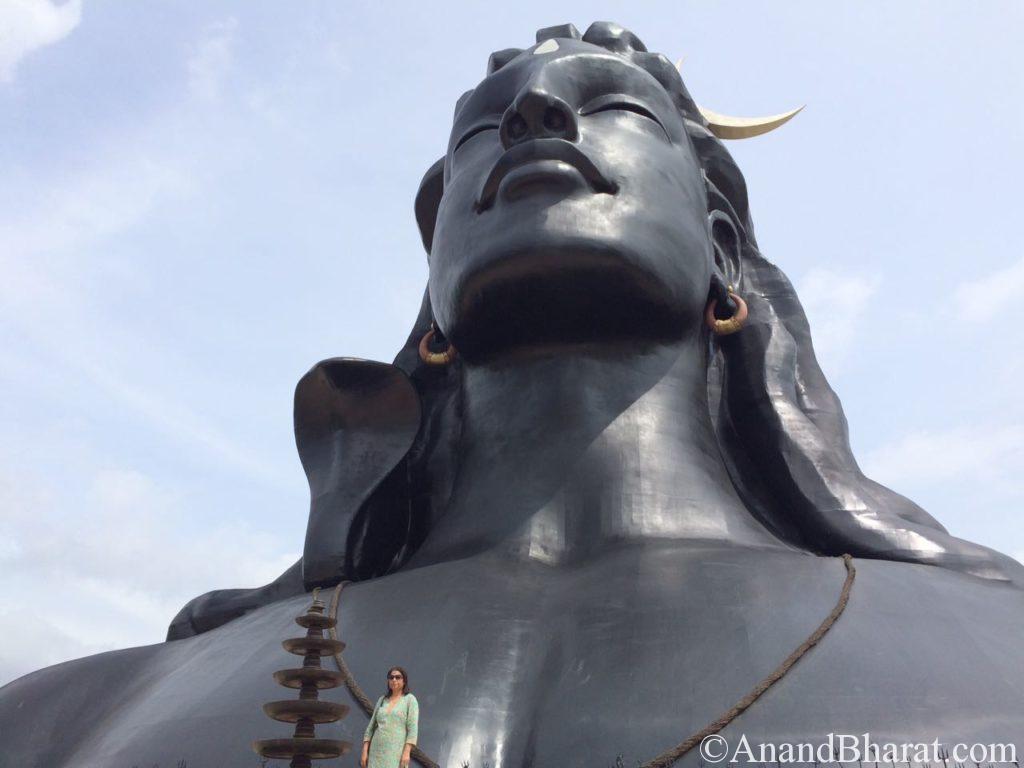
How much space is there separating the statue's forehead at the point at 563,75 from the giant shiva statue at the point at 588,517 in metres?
0.02

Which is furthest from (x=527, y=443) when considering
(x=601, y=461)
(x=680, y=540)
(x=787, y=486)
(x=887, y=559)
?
(x=887, y=559)

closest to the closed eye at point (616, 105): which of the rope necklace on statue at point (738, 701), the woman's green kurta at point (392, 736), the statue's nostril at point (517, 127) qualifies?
the statue's nostril at point (517, 127)

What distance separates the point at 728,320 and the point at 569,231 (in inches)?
52.5

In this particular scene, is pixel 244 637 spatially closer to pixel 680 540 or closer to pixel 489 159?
pixel 680 540

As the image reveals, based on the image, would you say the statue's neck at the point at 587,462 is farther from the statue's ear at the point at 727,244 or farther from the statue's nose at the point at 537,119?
the statue's nose at the point at 537,119

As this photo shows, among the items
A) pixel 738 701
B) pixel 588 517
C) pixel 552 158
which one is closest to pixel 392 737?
pixel 738 701

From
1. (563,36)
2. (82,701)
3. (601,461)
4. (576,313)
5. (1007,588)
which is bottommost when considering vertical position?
(82,701)

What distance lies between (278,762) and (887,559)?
9.98ft

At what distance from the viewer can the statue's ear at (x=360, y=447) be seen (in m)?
6.74

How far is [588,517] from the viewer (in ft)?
19.6

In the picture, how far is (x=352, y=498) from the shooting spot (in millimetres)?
6754

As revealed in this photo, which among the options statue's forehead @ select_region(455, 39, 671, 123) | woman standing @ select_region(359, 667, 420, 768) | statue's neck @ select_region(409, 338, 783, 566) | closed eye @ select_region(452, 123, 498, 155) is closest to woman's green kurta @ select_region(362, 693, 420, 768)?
woman standing @ select_region(359, 667, 420, 768)

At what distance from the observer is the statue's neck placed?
19.6 feet

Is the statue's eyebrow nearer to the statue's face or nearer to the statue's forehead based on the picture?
the statue's forehead
